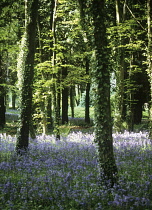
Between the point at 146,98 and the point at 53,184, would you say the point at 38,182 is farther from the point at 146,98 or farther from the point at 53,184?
the point at 146,98

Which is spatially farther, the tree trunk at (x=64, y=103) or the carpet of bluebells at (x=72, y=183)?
the tree trunk at (x=64, y=103)

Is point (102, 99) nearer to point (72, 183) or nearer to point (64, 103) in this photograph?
point (72, 183)

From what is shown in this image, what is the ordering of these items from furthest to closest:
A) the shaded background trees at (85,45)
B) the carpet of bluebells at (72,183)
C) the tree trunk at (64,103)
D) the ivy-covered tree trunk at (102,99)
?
the tree trunk at (64,103)
the shaded background trees at (85,45)
the ivy-covered tree trunk at (102,99)
the carpet of bluebells at (72,183)

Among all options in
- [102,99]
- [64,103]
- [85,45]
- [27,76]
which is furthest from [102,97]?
[64,103]

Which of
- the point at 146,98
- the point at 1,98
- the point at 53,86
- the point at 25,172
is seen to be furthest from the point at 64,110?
→ the point at 25,172

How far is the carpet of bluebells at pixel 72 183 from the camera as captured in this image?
550cm

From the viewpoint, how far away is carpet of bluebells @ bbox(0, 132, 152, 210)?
217 inches

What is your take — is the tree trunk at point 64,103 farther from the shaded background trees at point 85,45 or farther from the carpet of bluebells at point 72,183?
the carpet of bluebells at point 72,183

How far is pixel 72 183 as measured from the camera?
6676mm

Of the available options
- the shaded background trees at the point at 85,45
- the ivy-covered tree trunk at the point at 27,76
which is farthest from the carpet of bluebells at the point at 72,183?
the shaded background trees at the point at 85,45

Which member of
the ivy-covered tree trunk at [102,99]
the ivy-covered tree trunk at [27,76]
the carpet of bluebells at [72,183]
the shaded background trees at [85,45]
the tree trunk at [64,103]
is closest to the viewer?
the carpet of bluebells at [72,183]

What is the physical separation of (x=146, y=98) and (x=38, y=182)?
2094 cm

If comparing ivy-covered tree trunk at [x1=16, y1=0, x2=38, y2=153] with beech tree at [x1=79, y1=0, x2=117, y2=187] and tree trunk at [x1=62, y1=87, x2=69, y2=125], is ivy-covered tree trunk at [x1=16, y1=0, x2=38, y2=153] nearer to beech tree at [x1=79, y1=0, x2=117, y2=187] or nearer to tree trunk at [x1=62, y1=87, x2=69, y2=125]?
beech tree at [x1=79, y1=0, x2=117, y2=187]

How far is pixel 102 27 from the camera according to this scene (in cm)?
658
